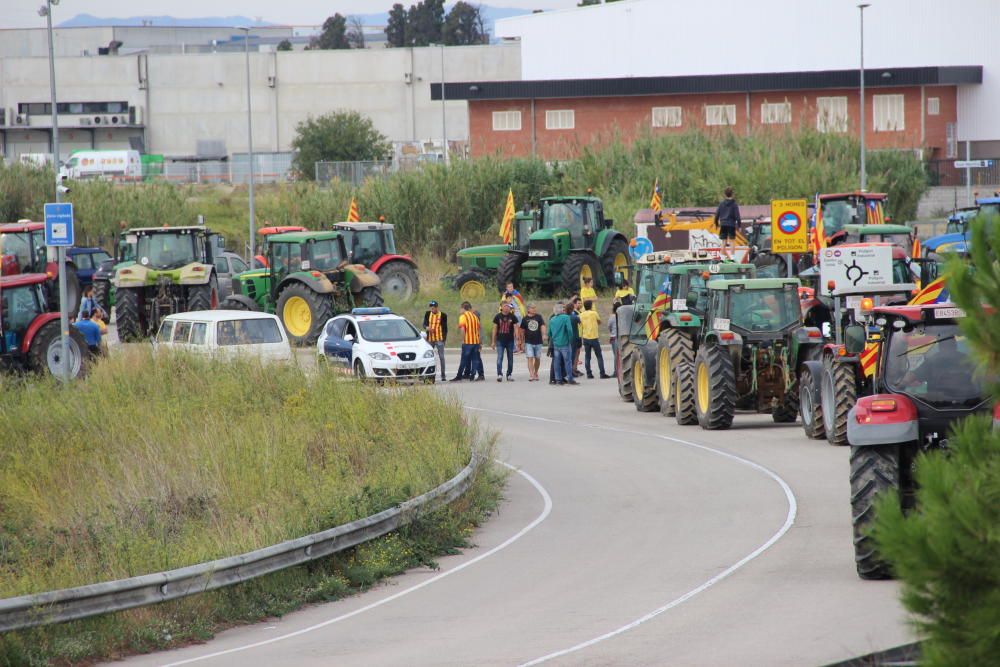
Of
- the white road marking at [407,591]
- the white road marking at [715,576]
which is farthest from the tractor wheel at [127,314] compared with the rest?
the white road marking at [407,591]

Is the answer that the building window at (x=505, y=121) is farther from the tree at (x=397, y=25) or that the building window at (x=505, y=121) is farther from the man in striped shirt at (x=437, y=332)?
the tree at (x=397, y=25)

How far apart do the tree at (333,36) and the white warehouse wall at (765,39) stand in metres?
79.5

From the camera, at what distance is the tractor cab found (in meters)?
35.4

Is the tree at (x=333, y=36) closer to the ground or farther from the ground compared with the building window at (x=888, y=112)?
farther from the ground

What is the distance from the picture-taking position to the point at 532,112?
71188 mm

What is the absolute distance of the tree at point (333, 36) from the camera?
538 feet


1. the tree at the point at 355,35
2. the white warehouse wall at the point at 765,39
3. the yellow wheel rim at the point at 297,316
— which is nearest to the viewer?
the yellow wheel rim at the point at 297,316

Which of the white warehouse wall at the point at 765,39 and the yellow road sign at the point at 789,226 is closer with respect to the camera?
the yellow road sign at the point at 789,226

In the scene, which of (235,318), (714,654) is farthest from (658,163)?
(714,654)

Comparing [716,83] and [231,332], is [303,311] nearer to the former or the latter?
[231,332]

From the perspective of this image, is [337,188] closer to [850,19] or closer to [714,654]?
[850,19]

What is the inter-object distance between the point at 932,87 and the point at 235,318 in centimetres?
4870

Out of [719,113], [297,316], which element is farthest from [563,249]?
[719,113]

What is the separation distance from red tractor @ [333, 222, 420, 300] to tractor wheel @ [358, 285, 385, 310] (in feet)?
7.60
